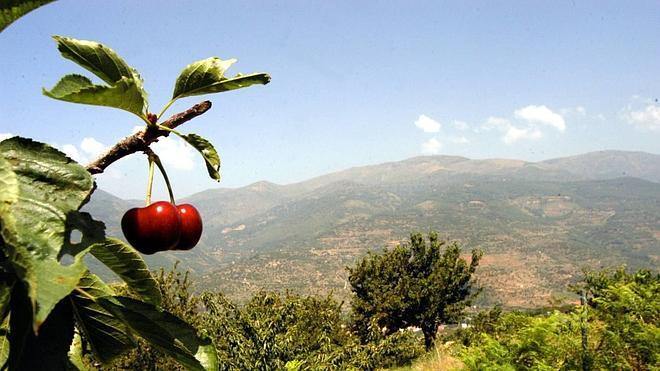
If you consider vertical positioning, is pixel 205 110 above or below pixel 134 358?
above

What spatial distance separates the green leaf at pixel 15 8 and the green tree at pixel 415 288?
35.4m

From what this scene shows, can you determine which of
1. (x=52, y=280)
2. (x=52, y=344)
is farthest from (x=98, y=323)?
(x=52, y=280)

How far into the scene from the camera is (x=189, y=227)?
1.47m

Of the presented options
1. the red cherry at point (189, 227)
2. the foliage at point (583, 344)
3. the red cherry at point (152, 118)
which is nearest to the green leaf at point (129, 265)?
the red cherry at point (189, 227)

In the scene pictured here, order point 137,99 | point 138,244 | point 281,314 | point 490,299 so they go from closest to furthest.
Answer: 1. point 137,99
2. point 138,244
3. point 281,314
4. point 490,299

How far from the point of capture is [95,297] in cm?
120

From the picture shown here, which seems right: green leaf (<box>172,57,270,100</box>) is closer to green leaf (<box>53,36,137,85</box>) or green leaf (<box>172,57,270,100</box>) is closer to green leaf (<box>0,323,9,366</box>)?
green leaf (<box>53,36,137,85</box>)

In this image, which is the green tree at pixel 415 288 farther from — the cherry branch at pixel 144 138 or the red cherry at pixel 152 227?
the cherry branch at pixel 144 138

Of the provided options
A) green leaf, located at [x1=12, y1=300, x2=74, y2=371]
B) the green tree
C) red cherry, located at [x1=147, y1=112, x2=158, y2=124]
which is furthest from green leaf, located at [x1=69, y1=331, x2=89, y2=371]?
the green tree

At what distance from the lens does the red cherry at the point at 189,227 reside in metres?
1.44

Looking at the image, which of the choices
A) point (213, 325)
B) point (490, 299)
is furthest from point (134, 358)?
point (490, 299)

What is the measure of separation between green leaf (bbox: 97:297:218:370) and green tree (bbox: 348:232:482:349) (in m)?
34.7

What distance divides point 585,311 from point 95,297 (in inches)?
334

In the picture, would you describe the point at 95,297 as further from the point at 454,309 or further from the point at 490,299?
the point at 490,299
